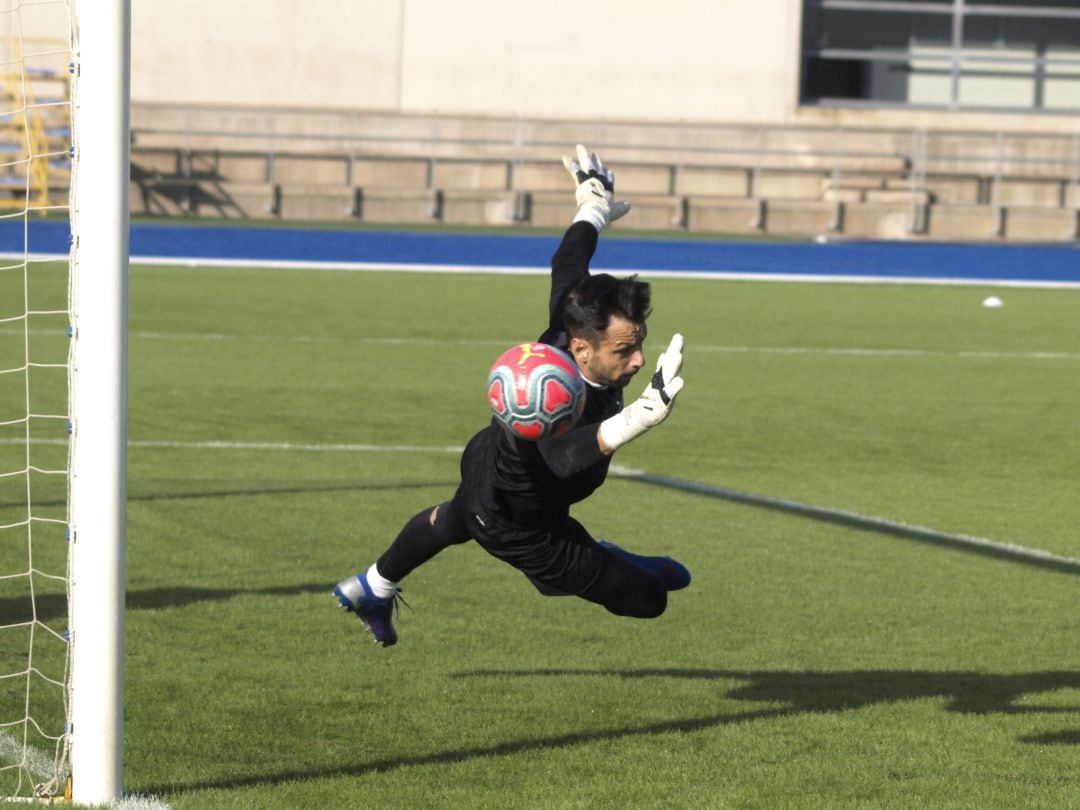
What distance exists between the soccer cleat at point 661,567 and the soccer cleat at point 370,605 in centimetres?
81

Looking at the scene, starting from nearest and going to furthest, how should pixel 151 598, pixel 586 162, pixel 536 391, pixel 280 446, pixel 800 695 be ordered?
pixel 536 391
pixel 800 695
pixel 586 162
pixel 151 598
pixel 280 446

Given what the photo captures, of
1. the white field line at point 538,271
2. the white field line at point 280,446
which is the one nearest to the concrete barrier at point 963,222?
the white field line at point 538,271

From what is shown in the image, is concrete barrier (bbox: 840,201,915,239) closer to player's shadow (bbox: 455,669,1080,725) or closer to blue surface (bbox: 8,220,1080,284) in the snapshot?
blue surface (bbox: 8,220,1080,284)

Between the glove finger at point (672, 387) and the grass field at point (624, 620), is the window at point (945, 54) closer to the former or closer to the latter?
the grass field at point (624, 620)

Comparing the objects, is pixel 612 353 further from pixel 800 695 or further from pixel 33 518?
pixel 33 518

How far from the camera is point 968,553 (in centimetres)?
926

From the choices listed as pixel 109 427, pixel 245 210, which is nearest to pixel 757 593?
pixel 109 427

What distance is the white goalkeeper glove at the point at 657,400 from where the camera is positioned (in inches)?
193

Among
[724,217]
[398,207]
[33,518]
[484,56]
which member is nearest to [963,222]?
[724,217]

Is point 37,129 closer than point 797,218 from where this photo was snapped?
Yes

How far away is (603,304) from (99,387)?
150 cm

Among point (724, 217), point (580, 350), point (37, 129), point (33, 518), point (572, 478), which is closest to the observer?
point (580, 350)

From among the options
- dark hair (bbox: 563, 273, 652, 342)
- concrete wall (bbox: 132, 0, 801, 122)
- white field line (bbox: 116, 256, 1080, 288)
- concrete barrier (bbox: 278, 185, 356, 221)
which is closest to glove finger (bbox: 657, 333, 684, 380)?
dark hair (bbox: 563, 273, 652, 342)

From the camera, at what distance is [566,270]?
641 cm
